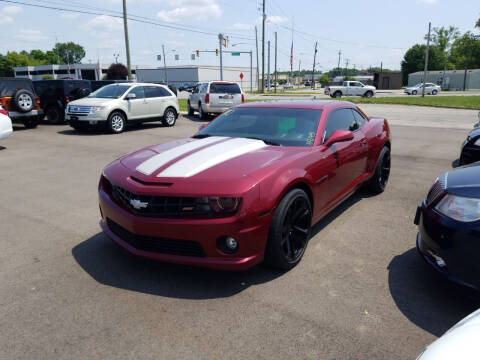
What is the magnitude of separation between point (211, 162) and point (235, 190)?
1.86 ft

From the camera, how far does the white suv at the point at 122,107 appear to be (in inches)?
478

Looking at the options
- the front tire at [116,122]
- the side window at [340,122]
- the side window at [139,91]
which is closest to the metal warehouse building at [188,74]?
the side window at [139,91]

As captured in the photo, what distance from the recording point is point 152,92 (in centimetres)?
1393

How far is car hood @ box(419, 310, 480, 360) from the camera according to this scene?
4.77ft

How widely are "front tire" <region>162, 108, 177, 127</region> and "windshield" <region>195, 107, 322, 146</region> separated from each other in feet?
32.4

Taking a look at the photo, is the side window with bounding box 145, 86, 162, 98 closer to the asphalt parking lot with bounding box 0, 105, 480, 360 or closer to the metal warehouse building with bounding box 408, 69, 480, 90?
the asphalt parking lot with bounding box 0, 105, 480, 360

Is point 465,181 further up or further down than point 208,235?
further up

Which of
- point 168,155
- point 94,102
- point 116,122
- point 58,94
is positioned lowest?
point 116,122

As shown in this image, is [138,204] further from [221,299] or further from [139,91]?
[139,91]

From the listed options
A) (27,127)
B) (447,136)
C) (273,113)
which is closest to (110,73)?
(27,127)

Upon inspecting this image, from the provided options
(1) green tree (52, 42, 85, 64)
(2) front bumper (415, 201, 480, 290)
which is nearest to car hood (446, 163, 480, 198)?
(2) front bumper (415, 201, 480, 290)

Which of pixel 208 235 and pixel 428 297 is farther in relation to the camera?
pixel 428 297

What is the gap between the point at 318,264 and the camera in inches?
140

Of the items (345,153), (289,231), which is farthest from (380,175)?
(289,231)
